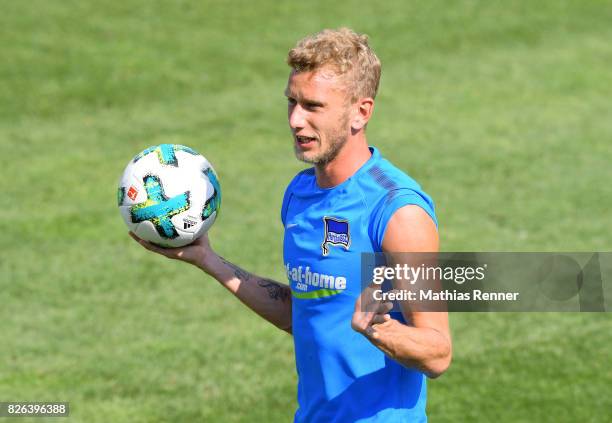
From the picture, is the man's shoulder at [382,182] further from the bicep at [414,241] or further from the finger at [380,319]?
the finger at [380,319]

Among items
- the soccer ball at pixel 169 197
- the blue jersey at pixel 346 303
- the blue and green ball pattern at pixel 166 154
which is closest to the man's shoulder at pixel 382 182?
the blue jersey at pixel 346 303

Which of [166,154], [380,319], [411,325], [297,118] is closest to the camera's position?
[380,319]

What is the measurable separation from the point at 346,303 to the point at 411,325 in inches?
17.1

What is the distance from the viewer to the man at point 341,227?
5.00 meters

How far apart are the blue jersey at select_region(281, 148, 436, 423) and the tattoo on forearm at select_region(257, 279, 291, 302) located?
604 millimetres

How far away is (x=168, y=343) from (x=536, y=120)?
849cm

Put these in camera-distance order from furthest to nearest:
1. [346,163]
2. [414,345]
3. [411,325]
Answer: [346,163], [411,325], [414,345]

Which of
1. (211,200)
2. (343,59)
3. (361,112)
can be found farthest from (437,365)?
(211,200)

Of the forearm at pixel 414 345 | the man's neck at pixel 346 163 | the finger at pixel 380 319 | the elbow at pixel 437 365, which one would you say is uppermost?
the man's neck at pixel 346 163

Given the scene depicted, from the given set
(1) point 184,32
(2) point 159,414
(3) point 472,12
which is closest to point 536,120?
(3) point 472,12

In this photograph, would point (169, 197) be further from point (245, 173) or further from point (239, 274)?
point (245, 173)

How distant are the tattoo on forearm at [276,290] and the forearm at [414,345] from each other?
1.40 meters

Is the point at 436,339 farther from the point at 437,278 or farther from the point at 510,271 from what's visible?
the point at 510,271

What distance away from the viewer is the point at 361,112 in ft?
16.9
